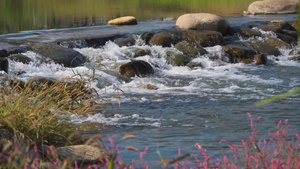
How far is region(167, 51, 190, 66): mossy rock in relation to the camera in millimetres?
13945

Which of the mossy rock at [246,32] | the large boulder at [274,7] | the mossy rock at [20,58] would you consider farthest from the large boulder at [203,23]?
the large boulder at [274,7]

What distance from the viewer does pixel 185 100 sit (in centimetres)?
931

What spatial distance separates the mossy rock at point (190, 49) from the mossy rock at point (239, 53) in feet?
2.68

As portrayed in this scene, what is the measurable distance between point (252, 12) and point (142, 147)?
19344 mm

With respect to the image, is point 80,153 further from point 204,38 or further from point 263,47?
point 263,47

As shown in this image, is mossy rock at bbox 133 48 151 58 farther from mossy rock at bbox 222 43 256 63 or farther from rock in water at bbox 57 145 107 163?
rock in water at bbox 57 145 107 163

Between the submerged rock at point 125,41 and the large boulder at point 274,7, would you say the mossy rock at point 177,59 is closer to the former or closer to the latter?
the submerged rock at point 125,41

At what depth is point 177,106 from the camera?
28.9ft

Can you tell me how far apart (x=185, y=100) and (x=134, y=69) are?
301cm

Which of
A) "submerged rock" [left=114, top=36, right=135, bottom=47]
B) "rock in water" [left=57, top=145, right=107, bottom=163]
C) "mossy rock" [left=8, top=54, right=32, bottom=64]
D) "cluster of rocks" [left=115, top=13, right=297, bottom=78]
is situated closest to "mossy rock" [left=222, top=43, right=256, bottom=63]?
"cluster of rocks" [left=115, top=13, right=297, bottom=78]

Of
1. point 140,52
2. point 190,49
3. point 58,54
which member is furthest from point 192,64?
point 58,54

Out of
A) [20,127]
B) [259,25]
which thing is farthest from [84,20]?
[20,127]

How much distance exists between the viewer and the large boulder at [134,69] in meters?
12.0

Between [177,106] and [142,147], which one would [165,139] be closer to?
[142,147]
